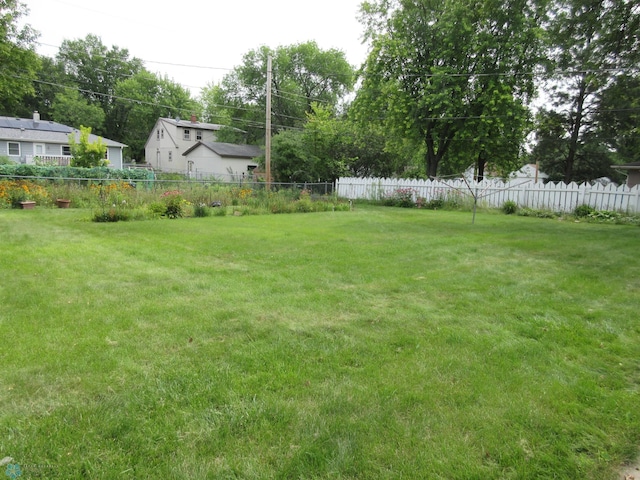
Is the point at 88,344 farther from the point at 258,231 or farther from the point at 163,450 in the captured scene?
the point at 258,231

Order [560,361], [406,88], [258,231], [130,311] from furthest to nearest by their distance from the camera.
→ 1. [406,88]
2. [258,231]
3. [130,311]
4. [560,361]

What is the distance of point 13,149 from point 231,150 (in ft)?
54.5

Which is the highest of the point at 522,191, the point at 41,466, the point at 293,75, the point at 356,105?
the point at 293,75

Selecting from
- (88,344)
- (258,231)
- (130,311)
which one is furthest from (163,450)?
(258,231)

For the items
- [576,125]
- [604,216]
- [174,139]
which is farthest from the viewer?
[174,139]

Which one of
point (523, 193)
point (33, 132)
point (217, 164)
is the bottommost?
point (523, 193)

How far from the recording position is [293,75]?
148 ft

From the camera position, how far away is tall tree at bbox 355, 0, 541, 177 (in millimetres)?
19484

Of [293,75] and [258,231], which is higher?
[293,75]

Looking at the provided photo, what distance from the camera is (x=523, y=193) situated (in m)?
18.0

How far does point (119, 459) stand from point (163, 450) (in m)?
0.21

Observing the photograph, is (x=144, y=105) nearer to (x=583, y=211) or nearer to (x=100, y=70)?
(x=100, y=70)

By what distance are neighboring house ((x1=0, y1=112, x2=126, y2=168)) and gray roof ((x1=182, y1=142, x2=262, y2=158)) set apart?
7.61m

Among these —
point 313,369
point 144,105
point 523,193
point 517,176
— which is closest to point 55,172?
point 313,369
